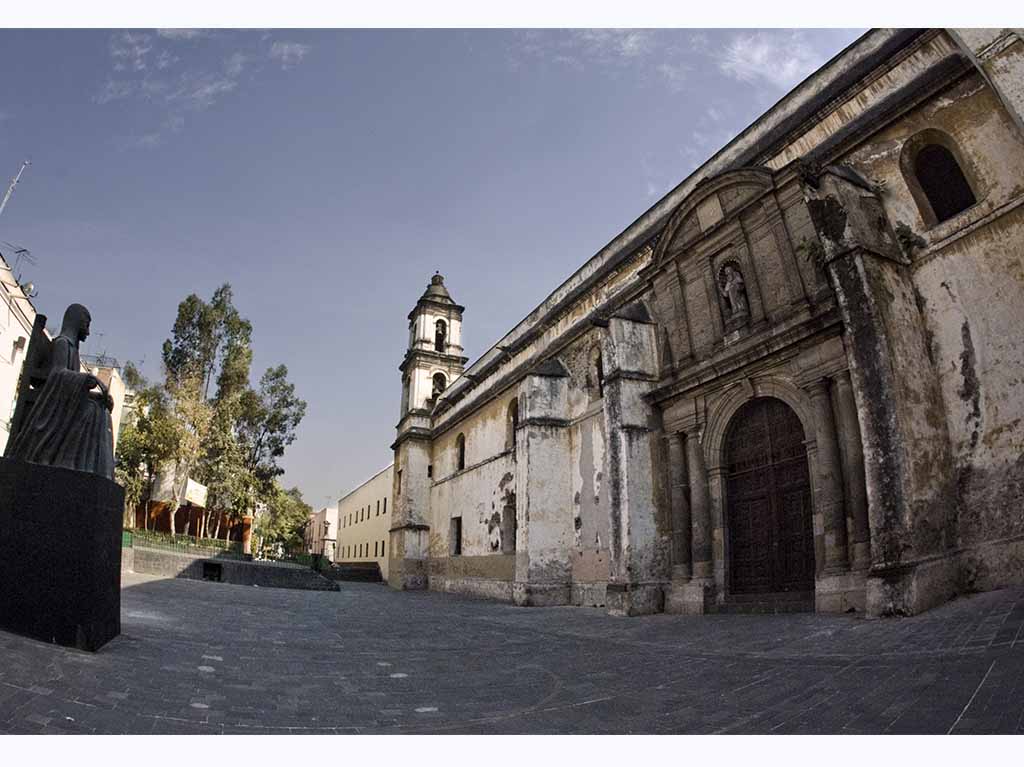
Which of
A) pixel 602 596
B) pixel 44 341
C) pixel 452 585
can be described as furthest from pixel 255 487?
pixel 44 341

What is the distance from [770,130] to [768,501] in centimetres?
726

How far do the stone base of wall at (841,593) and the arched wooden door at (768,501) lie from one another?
0.71 metres

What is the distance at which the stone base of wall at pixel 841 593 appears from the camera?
27.1ft

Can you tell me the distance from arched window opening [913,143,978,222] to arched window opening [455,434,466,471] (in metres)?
17.5

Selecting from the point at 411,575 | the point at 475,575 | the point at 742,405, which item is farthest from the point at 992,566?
the point at 411,575

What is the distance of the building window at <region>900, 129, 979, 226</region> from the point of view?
8453mm

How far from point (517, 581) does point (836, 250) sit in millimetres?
10938

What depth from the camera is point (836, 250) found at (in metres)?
8.44

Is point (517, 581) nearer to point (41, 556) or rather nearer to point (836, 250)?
point (836, 250)

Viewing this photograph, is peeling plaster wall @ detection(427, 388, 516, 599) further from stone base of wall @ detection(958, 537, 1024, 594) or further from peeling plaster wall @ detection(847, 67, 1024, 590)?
peeling plaster wall @ detection(847, 67, 1024, 590)

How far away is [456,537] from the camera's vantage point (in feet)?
76.3

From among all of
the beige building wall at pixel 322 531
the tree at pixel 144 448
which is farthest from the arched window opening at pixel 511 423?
the beige building wall at pixel 322 531

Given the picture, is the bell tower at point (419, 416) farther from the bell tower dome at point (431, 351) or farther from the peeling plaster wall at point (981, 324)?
the peeling plaster wall at point (981, 324)

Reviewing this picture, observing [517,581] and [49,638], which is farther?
[517,581]
